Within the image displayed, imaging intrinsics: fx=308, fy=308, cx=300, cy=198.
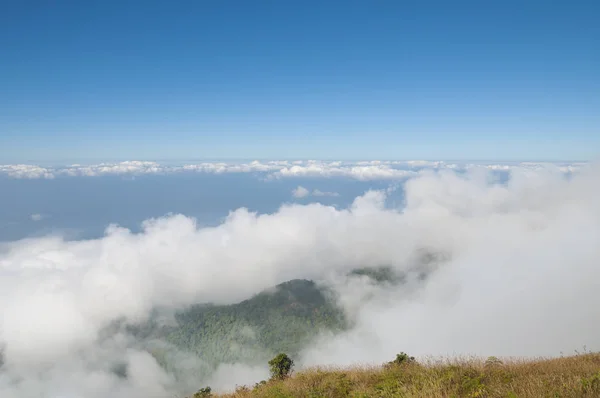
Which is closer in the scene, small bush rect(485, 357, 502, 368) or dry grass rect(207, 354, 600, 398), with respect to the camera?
dry grass rect(207, 354, 600, 398)

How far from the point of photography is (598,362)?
1091cm

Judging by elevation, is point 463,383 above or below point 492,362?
above

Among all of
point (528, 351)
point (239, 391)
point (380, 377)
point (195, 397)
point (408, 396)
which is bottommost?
point (528, 351)

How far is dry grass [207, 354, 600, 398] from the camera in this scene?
6689 mm

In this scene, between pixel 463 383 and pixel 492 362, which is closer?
pixel 463 383

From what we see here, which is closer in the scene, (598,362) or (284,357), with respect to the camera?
(598,362)

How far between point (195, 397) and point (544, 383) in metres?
15.6

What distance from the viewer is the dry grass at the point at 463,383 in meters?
6.69

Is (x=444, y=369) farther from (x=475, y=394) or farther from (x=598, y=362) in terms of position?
(x=598, y=362)

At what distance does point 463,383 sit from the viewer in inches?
307

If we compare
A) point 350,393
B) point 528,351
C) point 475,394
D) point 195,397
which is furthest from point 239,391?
point 528,351

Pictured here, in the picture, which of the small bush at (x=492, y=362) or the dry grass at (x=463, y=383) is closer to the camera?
the dry grass at (x=463, y=383)

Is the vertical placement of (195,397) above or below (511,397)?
below

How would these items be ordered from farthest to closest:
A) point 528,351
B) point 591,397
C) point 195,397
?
point 528,351, point 195,397, point 591,397
